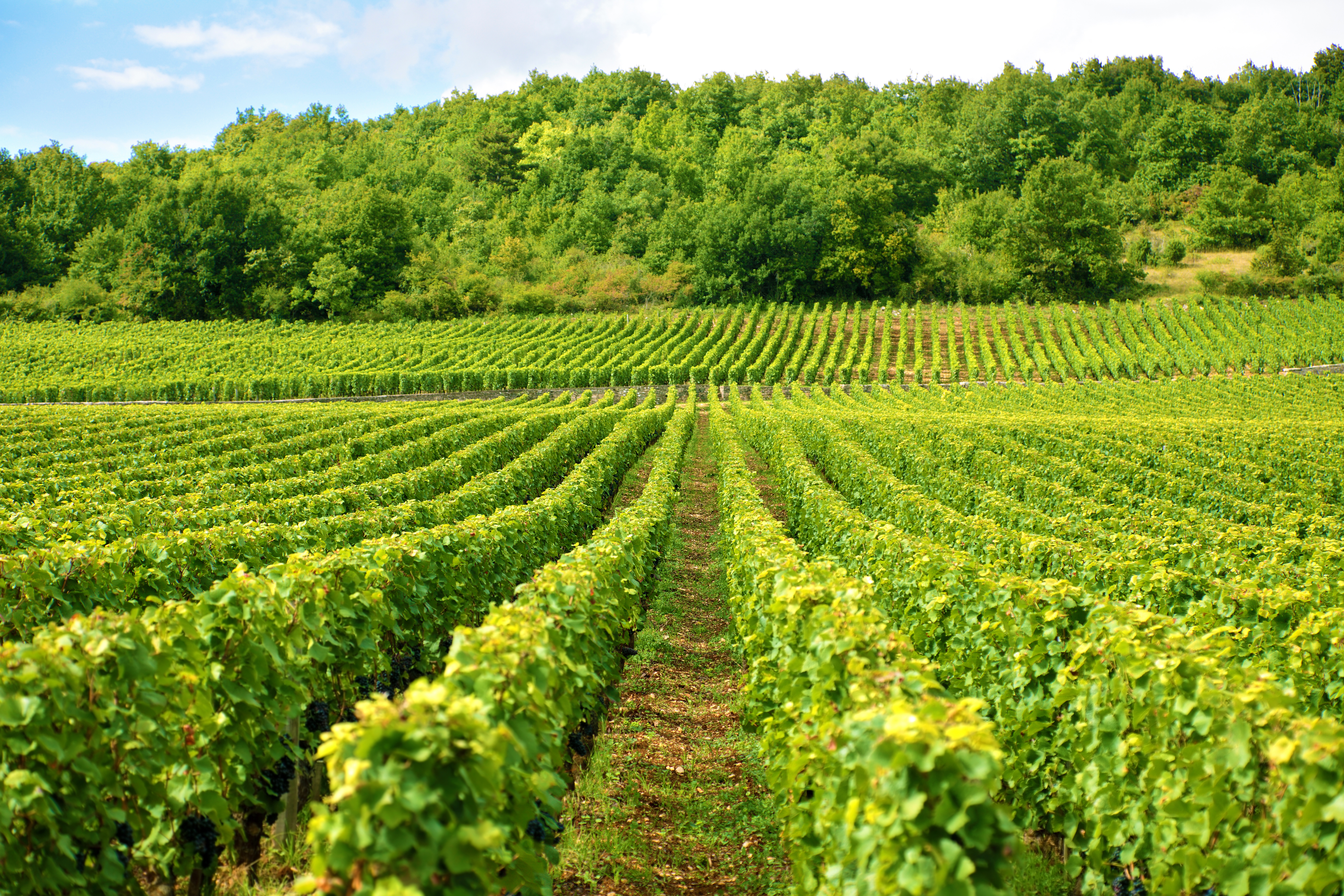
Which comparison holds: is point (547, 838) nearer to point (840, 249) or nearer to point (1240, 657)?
point (1240, 657)

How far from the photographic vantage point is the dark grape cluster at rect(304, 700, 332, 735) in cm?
543

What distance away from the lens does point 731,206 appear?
75.9m

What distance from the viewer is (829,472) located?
18.7 meters

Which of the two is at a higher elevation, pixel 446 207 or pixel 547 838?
pixel 446 207

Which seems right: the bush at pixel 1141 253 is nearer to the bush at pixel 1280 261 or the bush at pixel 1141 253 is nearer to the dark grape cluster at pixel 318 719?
the bush at pixel 1280 261

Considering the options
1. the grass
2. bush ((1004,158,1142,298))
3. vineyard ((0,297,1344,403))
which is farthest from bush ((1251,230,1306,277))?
the grass

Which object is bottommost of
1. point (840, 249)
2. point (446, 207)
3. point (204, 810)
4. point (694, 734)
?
point (694, 734)

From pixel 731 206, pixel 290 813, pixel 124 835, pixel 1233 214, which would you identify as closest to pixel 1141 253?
pixel 1233 214

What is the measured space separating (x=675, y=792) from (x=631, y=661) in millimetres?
2596

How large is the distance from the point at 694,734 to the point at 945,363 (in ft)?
162

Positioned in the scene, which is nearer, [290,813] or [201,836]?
[201,836]

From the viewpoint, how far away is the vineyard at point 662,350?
1837 inches

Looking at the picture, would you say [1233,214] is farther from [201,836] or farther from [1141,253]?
[201,836]

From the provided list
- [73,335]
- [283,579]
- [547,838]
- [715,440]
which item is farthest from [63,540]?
[73,335]
